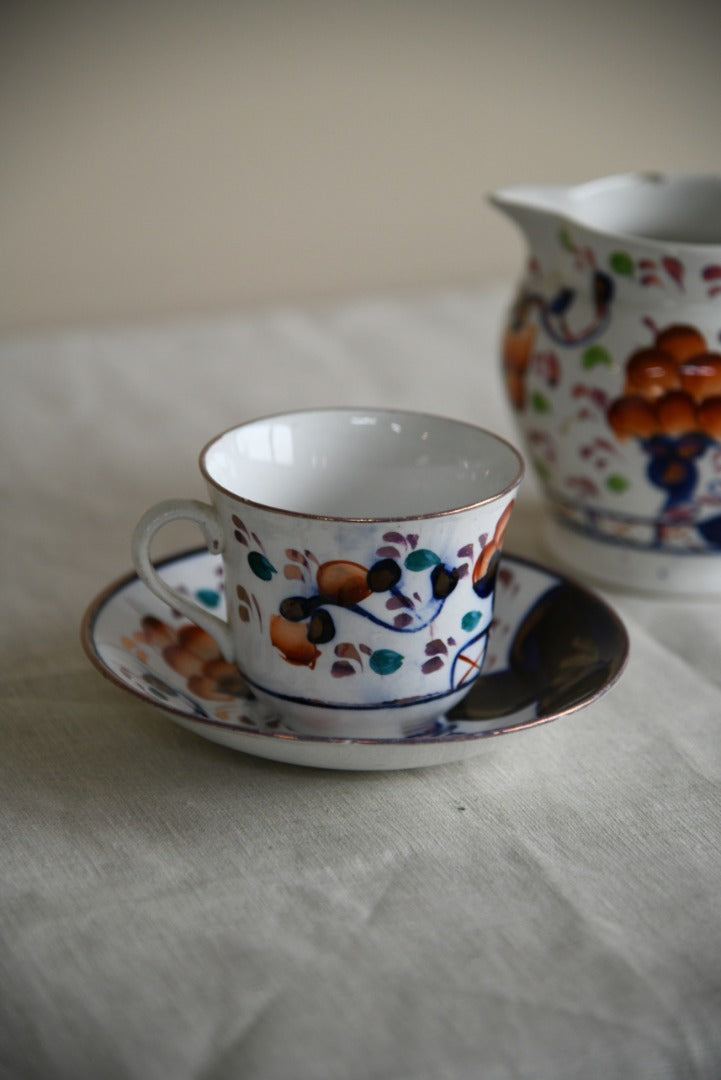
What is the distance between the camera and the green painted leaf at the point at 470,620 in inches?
15.0

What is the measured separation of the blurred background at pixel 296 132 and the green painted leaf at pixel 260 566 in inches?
26.7

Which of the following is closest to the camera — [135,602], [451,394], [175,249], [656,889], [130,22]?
[656,889]

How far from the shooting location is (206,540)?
39 cm

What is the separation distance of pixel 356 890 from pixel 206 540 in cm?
13

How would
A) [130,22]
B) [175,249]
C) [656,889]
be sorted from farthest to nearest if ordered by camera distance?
[175,249] → [130,22] → [656,889]

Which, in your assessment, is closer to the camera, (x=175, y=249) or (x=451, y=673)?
(x=451, y=673)

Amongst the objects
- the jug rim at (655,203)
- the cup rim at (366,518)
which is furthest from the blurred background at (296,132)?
the cup rim at (366,518)

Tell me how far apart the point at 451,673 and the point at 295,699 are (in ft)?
0.17

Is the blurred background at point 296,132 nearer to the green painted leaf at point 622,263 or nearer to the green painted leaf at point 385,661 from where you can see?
the green painted leaf at point 622,263

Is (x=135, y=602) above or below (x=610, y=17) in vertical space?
below

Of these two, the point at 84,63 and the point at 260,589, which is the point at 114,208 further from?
the point at 260,589

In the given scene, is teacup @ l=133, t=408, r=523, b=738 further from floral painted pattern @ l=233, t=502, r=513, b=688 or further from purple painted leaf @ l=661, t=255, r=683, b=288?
purple painted leaf @ l=661, t=255, r=683, b=288

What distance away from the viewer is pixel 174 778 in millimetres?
370

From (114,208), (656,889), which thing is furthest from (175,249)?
(656,889)
